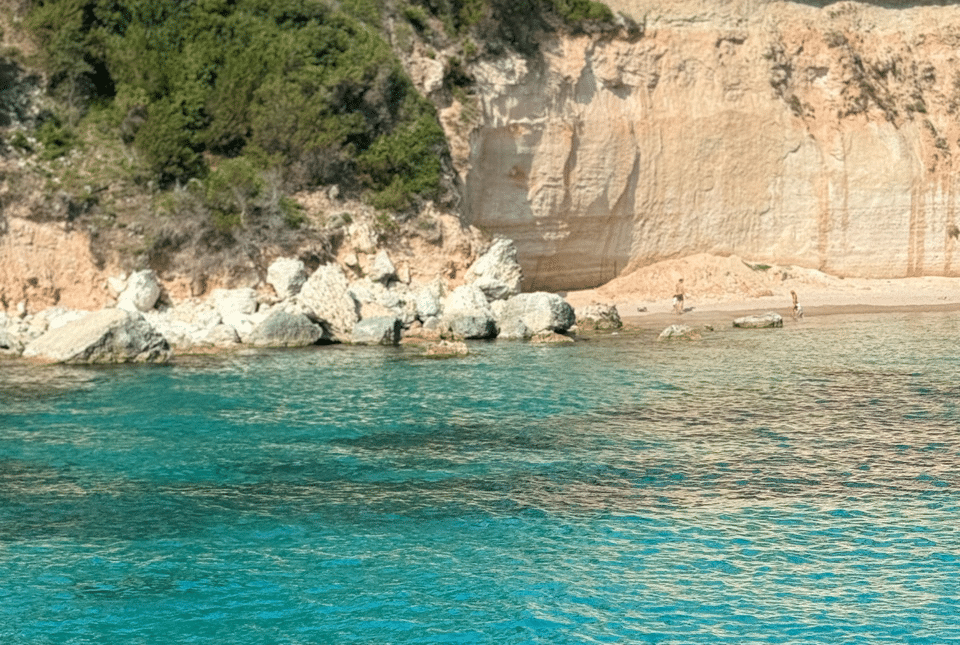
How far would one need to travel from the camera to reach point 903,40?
135 ft

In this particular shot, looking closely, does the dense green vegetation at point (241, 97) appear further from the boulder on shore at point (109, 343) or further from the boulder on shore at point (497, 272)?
the boulder on shore at point (109, 343)

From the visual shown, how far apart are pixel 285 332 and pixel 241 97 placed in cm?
835

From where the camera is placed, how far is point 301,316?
28.0m

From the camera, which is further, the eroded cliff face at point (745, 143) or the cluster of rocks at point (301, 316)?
the eroded cliff face at point (745, 143)

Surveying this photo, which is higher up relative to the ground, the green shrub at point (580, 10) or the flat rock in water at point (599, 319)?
the green shrub at point (580, 10)

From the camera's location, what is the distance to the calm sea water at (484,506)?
32.9ft

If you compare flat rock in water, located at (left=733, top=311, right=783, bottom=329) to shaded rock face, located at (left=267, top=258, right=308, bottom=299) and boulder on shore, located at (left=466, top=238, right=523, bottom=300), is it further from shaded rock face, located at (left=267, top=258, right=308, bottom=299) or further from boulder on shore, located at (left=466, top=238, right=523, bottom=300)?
shaded rock face, located at (left=267, top=258, right=308, bottom=299)

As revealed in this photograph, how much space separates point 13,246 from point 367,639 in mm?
23085

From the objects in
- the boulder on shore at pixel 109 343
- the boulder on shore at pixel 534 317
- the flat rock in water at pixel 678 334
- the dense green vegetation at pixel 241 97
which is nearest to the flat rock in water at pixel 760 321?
the flat rock in water at pixel 678 334

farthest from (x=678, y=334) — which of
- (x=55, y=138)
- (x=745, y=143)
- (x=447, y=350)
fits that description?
(x=55, y=138)

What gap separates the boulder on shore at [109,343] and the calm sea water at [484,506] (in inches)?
69.0

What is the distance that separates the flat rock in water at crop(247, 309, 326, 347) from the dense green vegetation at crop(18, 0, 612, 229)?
4.49m

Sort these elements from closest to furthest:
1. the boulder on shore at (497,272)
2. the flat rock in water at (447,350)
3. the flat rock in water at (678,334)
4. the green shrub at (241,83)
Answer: the flat rock in water at (447,350) → the flat rock in water at (678,334) → the boulder on shore at (497,272) → the green shrub at (241,83)

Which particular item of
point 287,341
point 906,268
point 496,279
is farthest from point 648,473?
point 906,268
